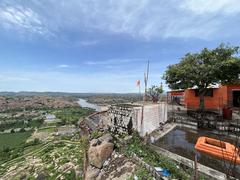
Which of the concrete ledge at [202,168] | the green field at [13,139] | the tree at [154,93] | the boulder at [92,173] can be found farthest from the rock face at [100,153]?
the green field at [13,139]

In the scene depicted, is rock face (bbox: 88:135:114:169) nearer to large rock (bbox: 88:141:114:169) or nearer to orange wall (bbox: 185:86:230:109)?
large rock (bbox: 88:141:114:169)

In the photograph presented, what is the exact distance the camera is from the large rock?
540 cm

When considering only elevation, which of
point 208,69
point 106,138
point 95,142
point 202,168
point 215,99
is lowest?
point 202,168

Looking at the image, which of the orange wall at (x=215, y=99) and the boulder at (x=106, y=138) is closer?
the boulder at (x=106, y=138)

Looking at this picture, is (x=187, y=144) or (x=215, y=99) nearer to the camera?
(x=187, y=144)

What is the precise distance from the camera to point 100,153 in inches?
213

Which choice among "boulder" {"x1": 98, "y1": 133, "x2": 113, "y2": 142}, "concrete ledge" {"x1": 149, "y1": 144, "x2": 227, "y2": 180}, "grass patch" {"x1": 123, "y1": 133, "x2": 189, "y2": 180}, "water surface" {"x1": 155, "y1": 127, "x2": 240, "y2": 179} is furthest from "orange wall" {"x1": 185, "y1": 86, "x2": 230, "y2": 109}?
"boulder" {"x1": 98, "y1": 133, "x2": 113, "y2": 142}

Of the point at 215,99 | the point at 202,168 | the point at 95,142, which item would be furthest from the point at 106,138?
the point at 215,99

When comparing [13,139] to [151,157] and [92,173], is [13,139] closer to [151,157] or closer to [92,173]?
[92,173]

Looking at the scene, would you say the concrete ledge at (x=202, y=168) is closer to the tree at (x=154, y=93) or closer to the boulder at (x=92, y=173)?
the boulder at (x=92, y=173)

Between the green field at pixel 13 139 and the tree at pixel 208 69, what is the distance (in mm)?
51774

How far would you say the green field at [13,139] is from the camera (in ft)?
155

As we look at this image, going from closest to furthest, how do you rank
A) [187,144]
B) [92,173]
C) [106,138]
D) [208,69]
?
1. [92,173]
2. [106,138]
3. [187,144]
4. [208,69]

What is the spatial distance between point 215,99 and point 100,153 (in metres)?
12.2
